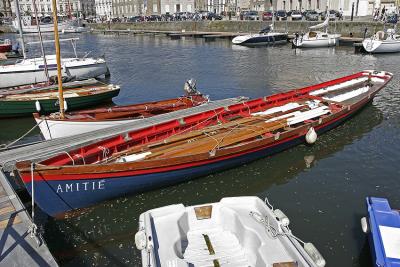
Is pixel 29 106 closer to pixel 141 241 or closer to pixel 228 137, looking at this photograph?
pixel 228 137

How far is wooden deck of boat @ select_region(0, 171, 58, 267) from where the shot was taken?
7.11 m

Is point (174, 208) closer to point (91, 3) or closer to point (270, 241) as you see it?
point (270, 241)

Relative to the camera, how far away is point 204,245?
25.9 ft

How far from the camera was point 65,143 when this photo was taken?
1305cm

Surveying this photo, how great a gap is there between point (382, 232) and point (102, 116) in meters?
12.8

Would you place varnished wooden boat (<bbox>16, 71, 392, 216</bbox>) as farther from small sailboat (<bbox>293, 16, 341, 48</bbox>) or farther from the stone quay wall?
the stone quay wall

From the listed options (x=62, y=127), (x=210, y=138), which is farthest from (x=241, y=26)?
(x=210, y=138)

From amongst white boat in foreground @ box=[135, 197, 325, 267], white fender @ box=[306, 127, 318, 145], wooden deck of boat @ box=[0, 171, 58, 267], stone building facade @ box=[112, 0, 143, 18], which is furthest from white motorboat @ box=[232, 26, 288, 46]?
stone building facade @ box=[112, 0, 143, 18]

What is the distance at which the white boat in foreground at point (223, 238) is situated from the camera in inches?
273

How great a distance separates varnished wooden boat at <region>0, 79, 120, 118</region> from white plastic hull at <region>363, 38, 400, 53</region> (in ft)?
103

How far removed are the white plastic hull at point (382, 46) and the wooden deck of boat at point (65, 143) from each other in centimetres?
3144

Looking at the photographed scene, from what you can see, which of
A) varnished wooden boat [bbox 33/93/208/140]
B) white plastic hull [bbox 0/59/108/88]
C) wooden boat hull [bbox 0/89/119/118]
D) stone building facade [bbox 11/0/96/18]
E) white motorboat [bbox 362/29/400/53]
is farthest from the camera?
stone building facade [bbox 11/0/96/18]

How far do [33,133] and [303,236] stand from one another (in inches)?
591

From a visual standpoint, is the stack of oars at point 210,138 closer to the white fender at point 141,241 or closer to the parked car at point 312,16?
the white fender at point 141,241
